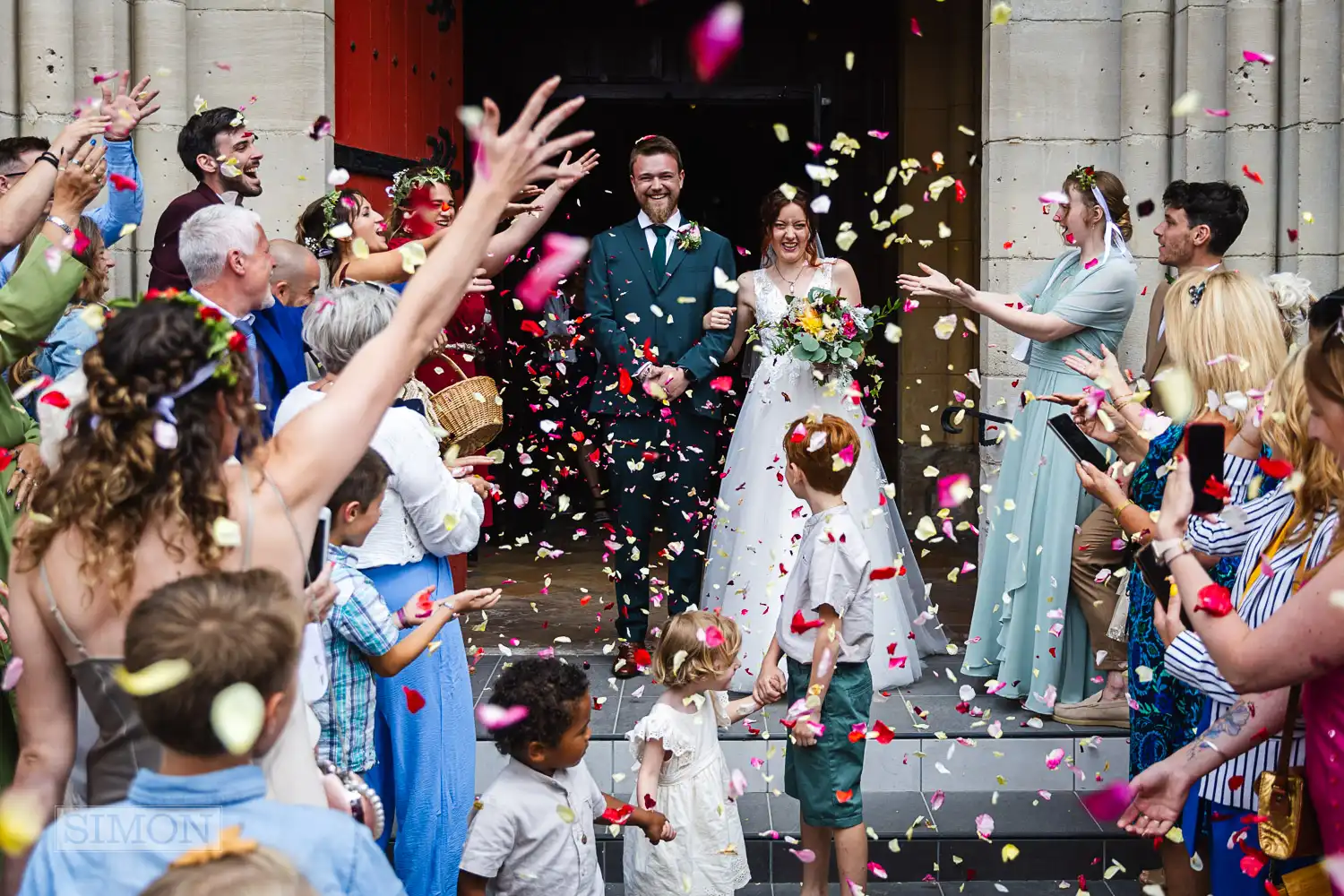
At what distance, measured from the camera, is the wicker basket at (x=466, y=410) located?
14.2 feet

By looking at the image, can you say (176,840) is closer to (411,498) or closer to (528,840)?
(528,840)

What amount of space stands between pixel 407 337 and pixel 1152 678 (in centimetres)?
244

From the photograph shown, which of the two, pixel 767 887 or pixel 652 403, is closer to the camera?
pixel 767 887

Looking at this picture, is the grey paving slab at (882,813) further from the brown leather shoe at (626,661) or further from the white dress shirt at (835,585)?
the brown leather shoe at (626,661)

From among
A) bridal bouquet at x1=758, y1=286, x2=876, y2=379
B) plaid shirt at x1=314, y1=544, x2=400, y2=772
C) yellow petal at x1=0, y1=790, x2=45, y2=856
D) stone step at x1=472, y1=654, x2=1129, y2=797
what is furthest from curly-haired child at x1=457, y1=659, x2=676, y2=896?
bridal bouquet at x1=758, y1=286, x2=876, y2=379

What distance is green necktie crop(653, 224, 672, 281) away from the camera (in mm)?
5566

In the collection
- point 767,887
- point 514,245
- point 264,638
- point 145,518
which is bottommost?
point 767,887

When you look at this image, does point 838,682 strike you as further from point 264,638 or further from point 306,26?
point 306,26

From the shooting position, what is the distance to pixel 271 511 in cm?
203

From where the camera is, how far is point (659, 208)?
219 inches

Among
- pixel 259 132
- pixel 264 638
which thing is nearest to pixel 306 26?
pixel 259 132

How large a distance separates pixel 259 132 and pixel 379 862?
4.15 m

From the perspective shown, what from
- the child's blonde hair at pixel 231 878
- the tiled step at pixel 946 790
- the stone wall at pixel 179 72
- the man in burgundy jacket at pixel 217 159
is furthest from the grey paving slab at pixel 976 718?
the child's blonde hair at pixel 231 878

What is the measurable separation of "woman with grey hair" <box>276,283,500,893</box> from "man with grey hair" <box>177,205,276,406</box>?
182 millimetres
